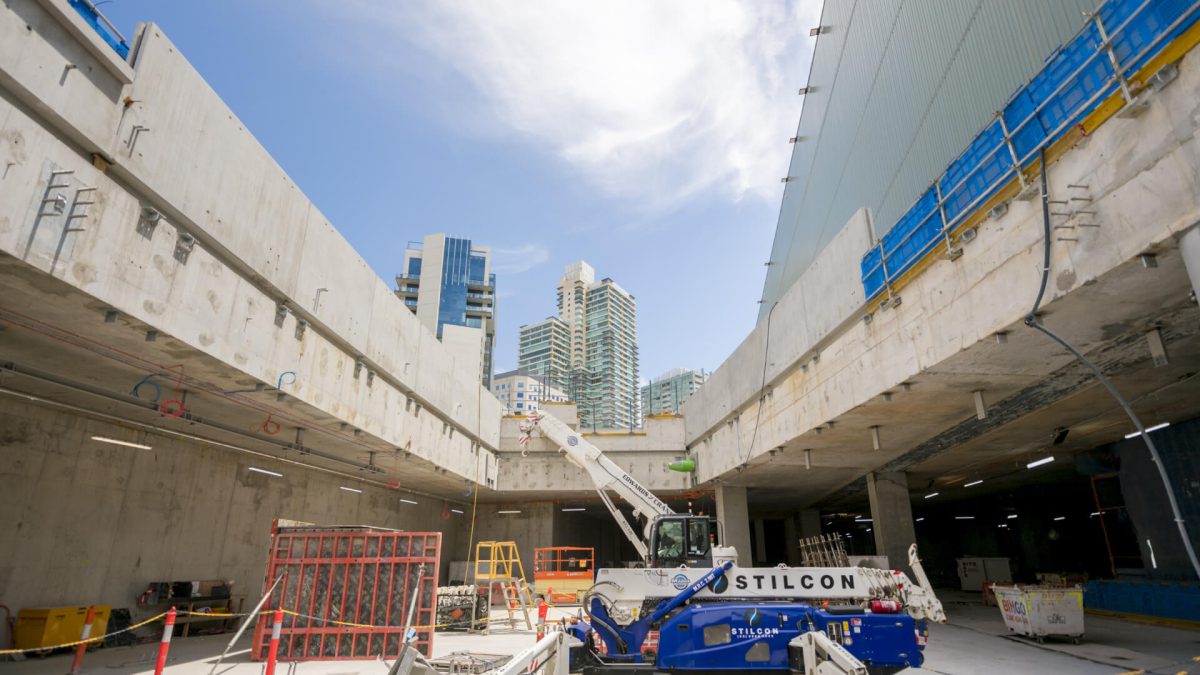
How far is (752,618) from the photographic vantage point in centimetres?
908

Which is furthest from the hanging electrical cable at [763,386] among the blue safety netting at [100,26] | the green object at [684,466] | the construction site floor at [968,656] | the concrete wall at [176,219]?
the blue safety netting at [100,26]

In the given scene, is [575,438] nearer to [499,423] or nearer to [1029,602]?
[499,423]

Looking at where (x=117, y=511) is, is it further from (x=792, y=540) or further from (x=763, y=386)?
(x=792, y=540)

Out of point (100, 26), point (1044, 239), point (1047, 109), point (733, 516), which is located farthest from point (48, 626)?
point (733, 516)

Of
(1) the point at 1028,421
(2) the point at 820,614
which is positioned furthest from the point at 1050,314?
(1) the point at 1028,421

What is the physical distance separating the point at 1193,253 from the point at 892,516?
16.6 meters

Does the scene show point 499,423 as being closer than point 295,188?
No

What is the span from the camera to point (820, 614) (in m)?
9.08

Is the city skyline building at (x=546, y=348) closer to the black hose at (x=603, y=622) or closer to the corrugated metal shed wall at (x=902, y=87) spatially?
the corrugated metal shed wall at (x=902, y=87)

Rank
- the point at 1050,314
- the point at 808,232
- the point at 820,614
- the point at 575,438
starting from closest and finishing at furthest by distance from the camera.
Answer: the point at 1050,314 → the point at 820,614 → the point at 575,438 → the point at 808,232

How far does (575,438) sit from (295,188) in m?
14.5

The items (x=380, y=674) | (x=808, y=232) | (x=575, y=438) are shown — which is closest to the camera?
(x=380, y=674)

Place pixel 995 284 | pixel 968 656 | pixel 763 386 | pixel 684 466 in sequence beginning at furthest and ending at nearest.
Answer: pixel 684 466 → pixel 763 386 → pixel 968 656 → pixel 995 284

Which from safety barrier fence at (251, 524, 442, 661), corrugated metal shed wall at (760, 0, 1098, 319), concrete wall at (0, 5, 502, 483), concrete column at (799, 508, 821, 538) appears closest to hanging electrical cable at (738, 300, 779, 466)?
corrugated metal shed wall at (760, 0, 1098, 319)
